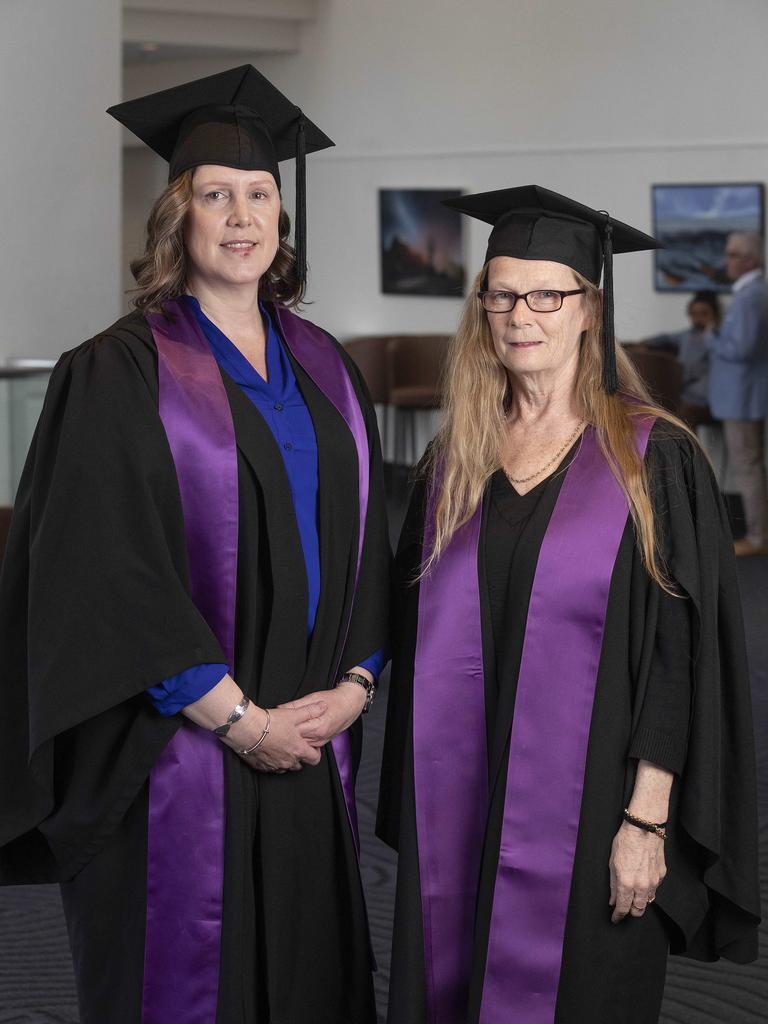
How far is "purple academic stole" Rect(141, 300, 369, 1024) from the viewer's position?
221cm

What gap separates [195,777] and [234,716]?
0.53 ft

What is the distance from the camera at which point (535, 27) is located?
35.6 feet

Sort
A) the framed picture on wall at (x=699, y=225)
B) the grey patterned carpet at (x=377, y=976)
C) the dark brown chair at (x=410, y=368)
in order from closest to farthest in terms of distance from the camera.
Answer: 1. the grey patterned carpet at (x=377, y=976)
2. the framed picture on wall at (x=699, y=225)
3. the dark brown chair at (x=410, y=368)

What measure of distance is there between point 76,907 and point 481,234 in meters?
9.80

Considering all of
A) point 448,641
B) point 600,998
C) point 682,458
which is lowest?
point 600,998

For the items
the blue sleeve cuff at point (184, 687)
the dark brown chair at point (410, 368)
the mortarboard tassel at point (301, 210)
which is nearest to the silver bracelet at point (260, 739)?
the blue sleeve cuff at point (184, 687)

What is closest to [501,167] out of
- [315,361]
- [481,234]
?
[481,234]

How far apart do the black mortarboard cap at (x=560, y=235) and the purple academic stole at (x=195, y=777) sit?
23.8 inches

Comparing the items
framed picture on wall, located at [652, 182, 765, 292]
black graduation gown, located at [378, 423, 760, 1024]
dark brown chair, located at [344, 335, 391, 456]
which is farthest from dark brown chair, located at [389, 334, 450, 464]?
black graduation gown, located at [378, 423, 760, 1024]

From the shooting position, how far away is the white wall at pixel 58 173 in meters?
6.23

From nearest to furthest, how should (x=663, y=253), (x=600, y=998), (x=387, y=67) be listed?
(x=600, y=998)
(x=663, y=253)
(x=387, y=67)

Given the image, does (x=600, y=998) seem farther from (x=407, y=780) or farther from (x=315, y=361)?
(x=315, y=361)

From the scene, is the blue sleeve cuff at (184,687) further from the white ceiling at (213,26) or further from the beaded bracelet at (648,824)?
the white ceiling at (213,26)

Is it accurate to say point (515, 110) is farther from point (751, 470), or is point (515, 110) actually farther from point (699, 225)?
point (751, 470)
